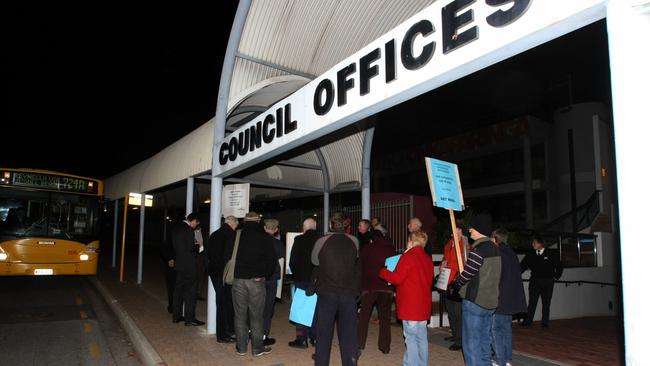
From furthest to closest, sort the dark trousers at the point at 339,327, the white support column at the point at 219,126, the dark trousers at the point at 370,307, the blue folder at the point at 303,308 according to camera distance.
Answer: the white support column at the point at 219,126 < the dark trousers at the point at 370,307 < the blue folder at the point at 303,308 < the dark trousers at the point at 339,327

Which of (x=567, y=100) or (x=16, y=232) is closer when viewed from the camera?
(x=16, y=232)

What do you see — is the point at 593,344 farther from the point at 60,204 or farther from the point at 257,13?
the point at 60,204

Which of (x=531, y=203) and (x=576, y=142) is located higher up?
(x=576, y=142)

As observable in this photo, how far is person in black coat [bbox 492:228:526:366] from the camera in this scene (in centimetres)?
546

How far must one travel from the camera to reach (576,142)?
97.8ft

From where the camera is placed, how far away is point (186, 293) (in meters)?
8.09

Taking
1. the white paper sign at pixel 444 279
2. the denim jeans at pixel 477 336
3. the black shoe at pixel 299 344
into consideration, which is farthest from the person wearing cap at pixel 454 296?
the black shoe at pixel 299 344

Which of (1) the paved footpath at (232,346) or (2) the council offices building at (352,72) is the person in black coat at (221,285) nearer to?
(1) the paved footpath at (232,346)

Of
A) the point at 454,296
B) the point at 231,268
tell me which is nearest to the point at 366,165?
the point at 454,296

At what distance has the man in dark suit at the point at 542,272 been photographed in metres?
9.65

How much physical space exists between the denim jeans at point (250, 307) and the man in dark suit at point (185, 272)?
208cm

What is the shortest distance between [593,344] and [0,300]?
12.9 metres

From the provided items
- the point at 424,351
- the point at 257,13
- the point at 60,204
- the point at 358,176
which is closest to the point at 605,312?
the point at 358,176

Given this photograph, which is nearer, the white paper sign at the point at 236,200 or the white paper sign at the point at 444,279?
the white paper sign at the point at 444,279
